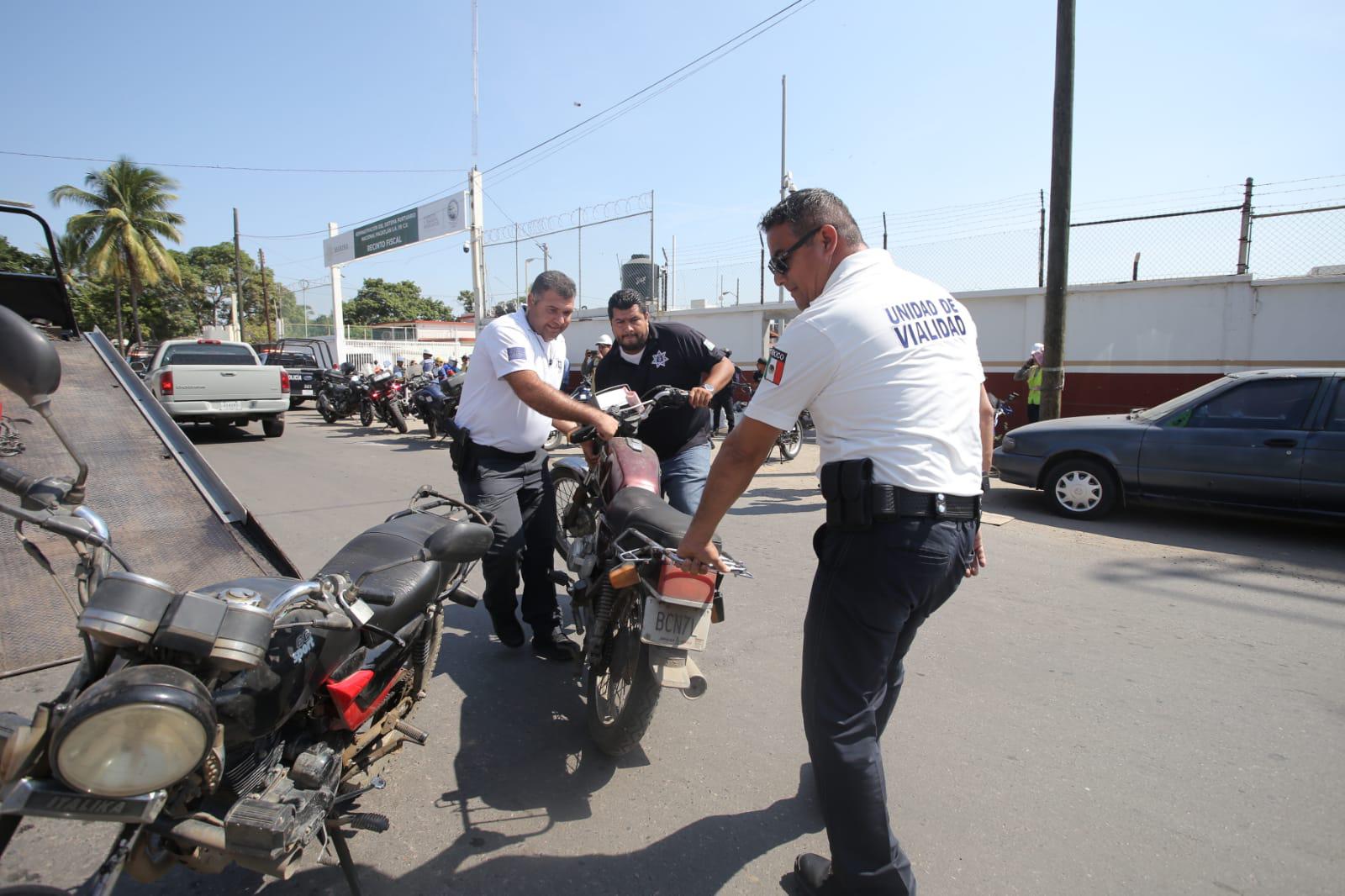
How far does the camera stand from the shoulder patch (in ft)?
6.62

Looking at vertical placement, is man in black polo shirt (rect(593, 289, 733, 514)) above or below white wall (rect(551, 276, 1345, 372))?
below

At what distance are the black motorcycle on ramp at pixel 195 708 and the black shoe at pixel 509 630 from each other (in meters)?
1.46

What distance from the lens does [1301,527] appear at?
21.6 feet

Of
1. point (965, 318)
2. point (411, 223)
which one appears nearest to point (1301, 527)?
point (965, 318)

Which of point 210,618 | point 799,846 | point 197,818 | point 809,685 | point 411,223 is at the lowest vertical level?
point 799,846

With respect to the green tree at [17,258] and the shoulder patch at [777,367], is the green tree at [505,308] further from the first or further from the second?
the green tree at [17,258]

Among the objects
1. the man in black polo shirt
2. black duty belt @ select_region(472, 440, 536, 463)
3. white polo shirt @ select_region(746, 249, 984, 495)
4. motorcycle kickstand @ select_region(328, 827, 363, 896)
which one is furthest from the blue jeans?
motorcycle kickstand @ select_region(328, 827, 363, 896)

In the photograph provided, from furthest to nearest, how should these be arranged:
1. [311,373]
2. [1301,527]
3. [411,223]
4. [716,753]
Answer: [411,223], [311,373], [1301,527], [716,753]

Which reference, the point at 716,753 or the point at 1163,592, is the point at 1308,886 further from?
the point at 1163,592

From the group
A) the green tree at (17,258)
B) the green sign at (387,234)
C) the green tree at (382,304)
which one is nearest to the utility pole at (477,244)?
the green sign at (387,234)

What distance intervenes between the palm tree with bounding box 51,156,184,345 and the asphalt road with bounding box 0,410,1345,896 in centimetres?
3735

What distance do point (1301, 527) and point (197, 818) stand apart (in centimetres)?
821

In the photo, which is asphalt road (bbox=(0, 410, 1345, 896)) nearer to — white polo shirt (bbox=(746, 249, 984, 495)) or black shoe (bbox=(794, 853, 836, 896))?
black shoe (bbox=(794, 853, 836, 896))

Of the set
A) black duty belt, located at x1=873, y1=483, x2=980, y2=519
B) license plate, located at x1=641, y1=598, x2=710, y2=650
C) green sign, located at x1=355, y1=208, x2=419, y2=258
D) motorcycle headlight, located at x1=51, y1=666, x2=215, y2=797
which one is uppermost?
green sign, located at x1=355, y1=208, x2=419, y2=258
